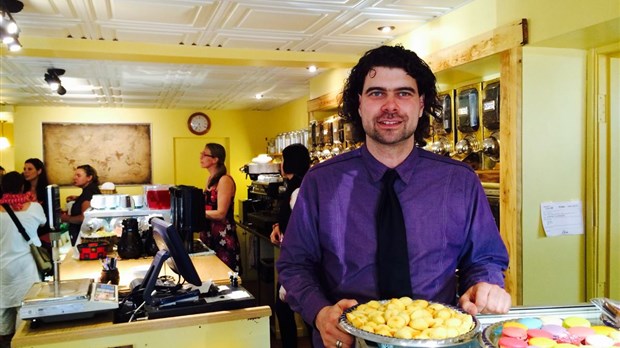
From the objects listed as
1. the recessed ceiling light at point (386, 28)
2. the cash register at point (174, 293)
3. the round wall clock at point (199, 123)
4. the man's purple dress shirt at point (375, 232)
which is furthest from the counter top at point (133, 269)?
the round wall clock at point (199, 123)

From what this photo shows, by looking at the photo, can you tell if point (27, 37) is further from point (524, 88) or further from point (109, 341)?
point (524, 88)

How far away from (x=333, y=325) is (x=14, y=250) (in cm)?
375

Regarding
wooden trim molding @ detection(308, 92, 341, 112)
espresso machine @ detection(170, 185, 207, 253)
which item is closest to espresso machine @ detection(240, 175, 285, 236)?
wooden trim molding @ detection(308, 92, 341, 112)

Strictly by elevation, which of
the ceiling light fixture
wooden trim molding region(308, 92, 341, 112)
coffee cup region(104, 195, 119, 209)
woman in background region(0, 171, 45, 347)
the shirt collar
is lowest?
woman in background region(0, 171, 45, 347)

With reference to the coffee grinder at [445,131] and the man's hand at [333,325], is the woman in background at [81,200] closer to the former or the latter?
the coffee grinder at [445,131]

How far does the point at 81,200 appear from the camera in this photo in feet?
17.5

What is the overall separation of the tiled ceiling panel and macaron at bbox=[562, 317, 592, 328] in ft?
8.44

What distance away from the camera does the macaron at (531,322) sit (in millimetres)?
1236

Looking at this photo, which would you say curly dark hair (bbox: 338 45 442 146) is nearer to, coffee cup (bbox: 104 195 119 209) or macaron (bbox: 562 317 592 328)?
macaron (bbox: 562 317 592 328)

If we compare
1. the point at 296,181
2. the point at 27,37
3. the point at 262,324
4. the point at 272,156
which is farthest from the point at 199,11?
the point at 272,156

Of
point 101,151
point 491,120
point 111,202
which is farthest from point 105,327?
point 101,151

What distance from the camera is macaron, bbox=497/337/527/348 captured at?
1100mm

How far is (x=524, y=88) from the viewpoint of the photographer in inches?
116

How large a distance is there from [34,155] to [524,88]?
8416 millimetres
